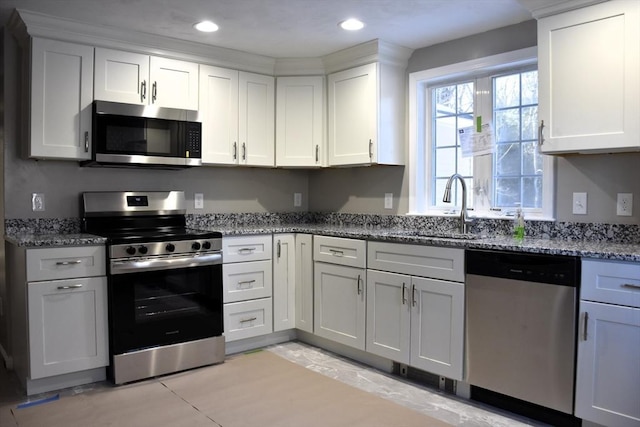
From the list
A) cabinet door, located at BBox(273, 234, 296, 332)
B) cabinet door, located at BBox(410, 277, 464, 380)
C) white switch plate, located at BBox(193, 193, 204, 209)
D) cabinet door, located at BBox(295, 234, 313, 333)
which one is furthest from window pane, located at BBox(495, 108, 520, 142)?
white switch plate, located at BBox(193, 193, 204, 209)

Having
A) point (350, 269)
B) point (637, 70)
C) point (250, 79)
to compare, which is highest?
point (250, 79)

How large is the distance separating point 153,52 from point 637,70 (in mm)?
2917

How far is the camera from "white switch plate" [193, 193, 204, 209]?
12.9 feet

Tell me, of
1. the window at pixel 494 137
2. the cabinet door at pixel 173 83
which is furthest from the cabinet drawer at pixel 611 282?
the cabinet door at pixel 173 83

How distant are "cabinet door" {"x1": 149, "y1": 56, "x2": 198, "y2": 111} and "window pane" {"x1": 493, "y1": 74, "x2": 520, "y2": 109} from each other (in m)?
2.14

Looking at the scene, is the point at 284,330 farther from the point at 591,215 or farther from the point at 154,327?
the point at 591,215

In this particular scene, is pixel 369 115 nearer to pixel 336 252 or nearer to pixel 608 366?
pixel 336 252

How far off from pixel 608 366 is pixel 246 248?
2.32 meters

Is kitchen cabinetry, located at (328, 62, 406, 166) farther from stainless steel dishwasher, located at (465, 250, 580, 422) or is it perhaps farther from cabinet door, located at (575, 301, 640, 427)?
cabinet door, located at (575, 301, 640, 427)

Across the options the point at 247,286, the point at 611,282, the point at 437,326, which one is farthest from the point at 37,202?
the point at 611,282

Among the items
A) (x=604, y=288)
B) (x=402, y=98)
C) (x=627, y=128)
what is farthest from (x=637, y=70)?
(x=402, y=98)

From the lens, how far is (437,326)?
9.33 ft

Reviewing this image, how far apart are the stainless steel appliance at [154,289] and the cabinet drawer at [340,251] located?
714 mm

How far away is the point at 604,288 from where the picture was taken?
220cm
